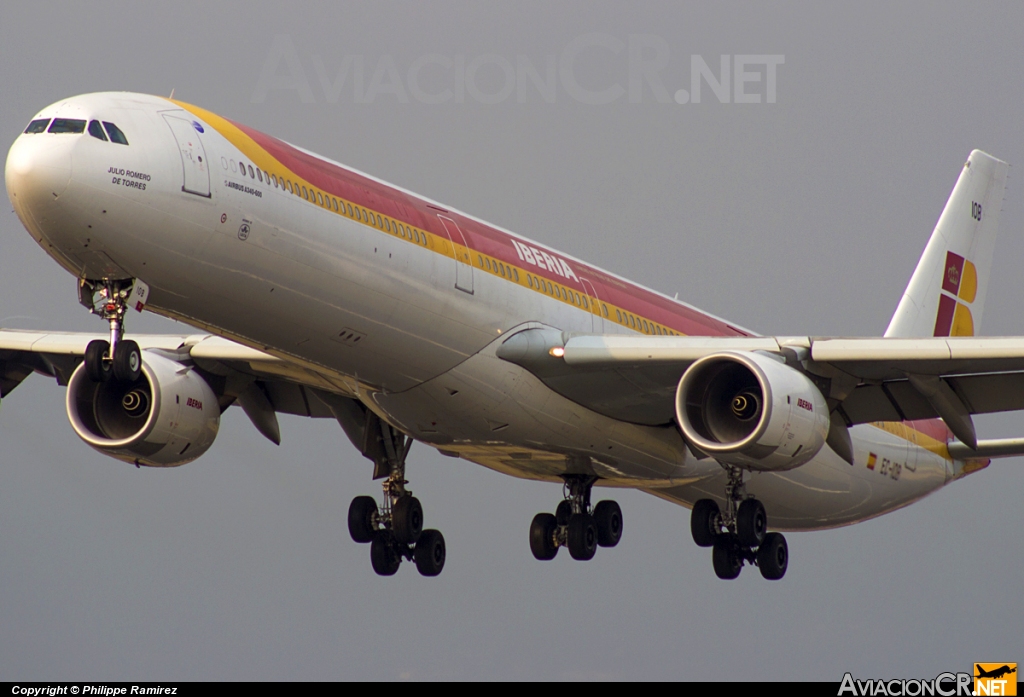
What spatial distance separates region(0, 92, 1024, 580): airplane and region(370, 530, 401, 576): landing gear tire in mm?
40

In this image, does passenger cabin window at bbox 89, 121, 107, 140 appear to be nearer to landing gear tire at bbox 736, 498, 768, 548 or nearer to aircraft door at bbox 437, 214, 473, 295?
aircraft door at bbox 437, 214, 473, 295

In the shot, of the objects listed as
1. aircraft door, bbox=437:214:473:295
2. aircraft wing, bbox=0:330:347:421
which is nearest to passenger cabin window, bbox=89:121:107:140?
aircraft door, bbox=437:214:473:295

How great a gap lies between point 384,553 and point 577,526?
3742mm

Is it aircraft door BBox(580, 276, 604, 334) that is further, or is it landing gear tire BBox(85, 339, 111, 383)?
aircraft door BBox(580, 276, 604, 334)

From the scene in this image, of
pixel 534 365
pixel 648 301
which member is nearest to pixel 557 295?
pixel 534 365

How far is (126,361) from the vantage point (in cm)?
1931

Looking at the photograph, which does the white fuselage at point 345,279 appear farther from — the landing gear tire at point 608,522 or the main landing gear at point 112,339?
the landing gear tire at point 608,522

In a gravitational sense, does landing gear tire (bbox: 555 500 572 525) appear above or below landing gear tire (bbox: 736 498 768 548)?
above

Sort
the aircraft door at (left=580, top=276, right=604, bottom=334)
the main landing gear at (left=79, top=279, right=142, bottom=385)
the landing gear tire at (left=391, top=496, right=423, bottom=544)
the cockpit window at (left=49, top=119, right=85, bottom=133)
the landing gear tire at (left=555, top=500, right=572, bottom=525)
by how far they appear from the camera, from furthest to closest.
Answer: the landing gear tire at (left=555, top=500, right=572, bottom=525)
the landing gear tire at (left=391, top=496, right=423, bottom=544)
the aircraft door at (left=580, top=276, right=604, bottom=334)
the main landing gear at (left=79, top=279, right=142, bottom=385)
the cockpit window at (left=49, top=119, right=85, bottom=133)

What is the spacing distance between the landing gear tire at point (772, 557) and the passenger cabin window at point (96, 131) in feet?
50.2

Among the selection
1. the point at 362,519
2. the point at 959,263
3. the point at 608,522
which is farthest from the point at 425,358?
the point at 959,263

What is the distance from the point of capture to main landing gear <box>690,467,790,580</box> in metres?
26.6

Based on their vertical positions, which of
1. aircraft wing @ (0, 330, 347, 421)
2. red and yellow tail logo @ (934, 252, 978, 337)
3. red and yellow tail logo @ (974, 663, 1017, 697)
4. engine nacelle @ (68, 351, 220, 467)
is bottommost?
red and yellow tail logo @ (974, 663, 1017, 697)

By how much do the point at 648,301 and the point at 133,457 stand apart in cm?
982
